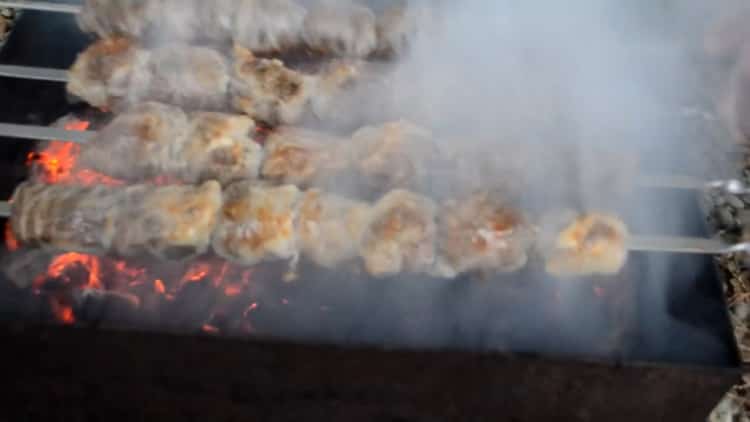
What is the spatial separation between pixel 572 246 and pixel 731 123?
2.12m

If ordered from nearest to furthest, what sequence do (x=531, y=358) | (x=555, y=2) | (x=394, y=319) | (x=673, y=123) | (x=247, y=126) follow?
(x=531, y=358) < (x=394, y=319) < (x=247, y=126) < (x=673, y=123) < (x=555, y=2)

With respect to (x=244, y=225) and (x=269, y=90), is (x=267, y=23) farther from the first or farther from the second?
(x=244, y=225)

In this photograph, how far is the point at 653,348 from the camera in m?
2.96

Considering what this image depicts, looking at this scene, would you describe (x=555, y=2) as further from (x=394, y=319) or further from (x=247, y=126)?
(x=394, y=319)

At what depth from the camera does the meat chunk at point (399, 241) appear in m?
3.12

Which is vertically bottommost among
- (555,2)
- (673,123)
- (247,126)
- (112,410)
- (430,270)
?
(112,410)

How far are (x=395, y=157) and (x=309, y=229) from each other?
566 millimetres

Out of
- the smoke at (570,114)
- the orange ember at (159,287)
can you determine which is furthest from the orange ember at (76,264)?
the smoke at (570,114)

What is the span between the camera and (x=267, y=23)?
13.1ft

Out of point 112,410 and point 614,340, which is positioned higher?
point 614,340

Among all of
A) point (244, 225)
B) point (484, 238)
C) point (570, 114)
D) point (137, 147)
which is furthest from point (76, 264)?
point (570, 114)

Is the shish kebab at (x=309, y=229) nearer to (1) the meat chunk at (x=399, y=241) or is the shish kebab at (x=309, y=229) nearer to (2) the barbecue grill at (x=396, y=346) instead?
(1) the meat chunk at (x=399, y=241)

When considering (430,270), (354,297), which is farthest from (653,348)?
(354,297)

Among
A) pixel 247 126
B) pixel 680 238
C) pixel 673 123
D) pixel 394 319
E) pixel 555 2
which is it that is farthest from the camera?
pixel 555 2
